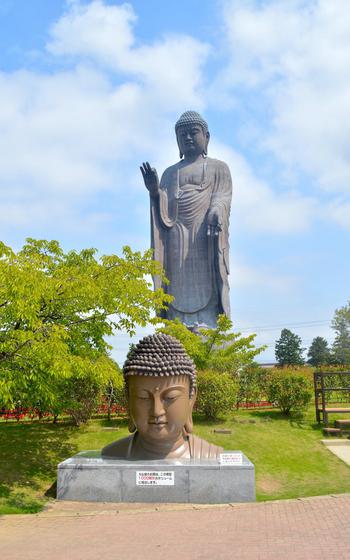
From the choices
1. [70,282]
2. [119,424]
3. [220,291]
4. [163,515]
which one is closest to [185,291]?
[220,291]

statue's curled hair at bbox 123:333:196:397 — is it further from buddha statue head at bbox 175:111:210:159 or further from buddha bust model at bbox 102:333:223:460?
buddha statue head at bbox 175:111:210:159

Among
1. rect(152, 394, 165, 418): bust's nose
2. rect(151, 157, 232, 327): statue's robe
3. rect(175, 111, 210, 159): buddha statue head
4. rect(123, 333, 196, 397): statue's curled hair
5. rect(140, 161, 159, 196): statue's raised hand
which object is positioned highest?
rect(175, 111, 210, 159): buddha statue head

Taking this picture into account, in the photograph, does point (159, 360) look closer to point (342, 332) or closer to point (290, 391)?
point (290, 391)

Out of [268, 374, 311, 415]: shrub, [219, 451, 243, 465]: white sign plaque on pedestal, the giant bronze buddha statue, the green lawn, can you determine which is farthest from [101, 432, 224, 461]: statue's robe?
the giant bronze buddha statue

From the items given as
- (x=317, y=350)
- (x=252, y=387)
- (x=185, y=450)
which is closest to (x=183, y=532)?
(x=185, y=450)

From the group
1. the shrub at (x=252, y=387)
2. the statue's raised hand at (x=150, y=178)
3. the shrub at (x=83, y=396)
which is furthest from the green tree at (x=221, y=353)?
the statue's raised hand at (x=150, y=178)

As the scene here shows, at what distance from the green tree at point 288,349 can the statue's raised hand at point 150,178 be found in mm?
26728

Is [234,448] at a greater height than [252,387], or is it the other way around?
[252,387]

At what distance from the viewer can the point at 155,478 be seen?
275 inches

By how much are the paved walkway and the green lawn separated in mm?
956

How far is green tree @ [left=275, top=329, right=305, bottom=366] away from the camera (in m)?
41.8

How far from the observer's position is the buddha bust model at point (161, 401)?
695 centimetres

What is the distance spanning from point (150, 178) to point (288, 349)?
27.7 metres

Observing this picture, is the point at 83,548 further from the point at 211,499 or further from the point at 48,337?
the point at 48,337
